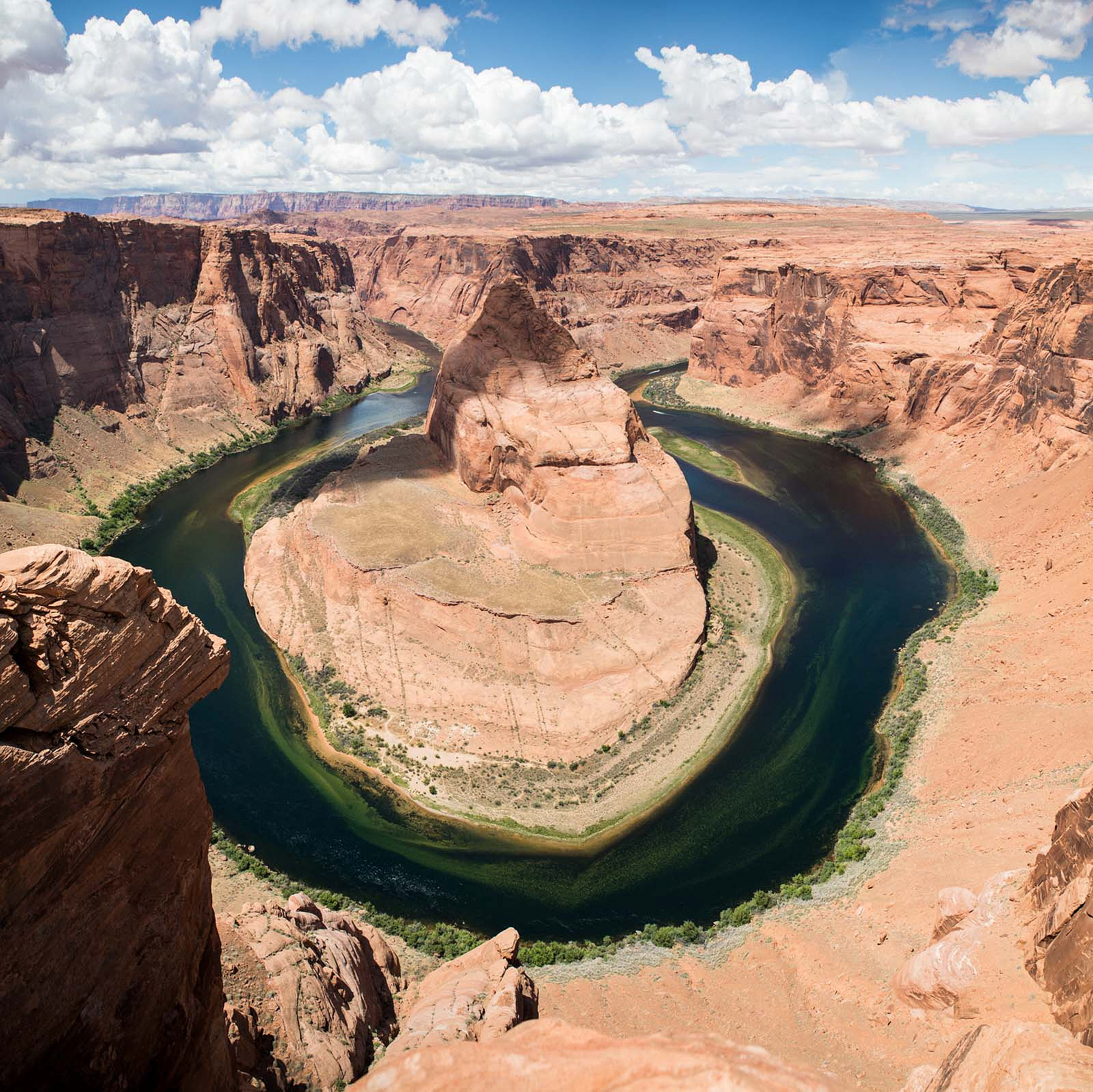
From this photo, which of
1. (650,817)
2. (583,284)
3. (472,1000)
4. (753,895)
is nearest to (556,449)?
(650,817)

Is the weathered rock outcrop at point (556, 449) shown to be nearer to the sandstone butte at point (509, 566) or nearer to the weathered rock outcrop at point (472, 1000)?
the sandstone butte at point (509, 566)

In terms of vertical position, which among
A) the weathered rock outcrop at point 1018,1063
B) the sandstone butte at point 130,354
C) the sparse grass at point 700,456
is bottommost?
the weathered rock outcrop at point 1018,1063

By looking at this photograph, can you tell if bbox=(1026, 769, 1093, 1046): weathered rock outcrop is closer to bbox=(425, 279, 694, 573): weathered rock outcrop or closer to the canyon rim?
the canyon rim

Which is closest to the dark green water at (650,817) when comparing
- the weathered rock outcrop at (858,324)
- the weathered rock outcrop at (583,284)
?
the weathered rock outcrop at (858,324)

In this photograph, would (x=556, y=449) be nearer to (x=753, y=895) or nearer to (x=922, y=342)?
(x=753, y=895)

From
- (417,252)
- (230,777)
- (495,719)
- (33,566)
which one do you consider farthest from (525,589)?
(417,252)

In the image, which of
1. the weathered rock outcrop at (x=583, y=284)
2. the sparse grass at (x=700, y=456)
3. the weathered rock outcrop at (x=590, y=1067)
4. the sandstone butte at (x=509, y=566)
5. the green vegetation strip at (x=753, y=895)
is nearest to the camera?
the weathered rock outcrop at (x=590, y=1067)
